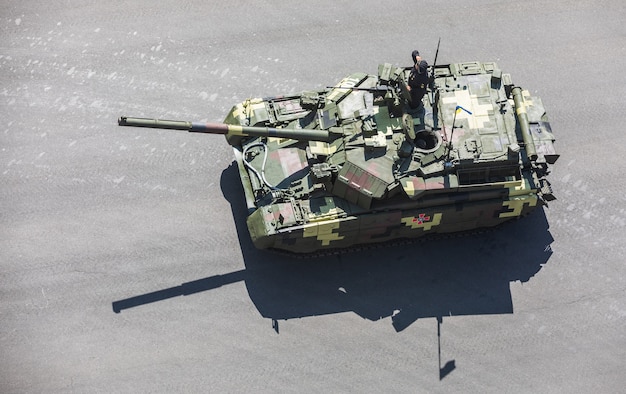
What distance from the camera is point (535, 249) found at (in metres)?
24.6

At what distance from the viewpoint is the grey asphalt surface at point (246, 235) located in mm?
23000

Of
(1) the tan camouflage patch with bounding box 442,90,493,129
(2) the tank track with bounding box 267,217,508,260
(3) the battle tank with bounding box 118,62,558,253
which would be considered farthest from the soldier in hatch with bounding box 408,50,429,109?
(2) the tank track with bounding box 267,217,508,260

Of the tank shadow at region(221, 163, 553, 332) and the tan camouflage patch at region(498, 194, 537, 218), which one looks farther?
the tank shadow at region(221, 163, 553, 332)

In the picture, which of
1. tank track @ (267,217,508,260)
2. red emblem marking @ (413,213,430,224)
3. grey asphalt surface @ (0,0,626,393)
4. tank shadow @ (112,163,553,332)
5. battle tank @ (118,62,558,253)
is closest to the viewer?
battle tank @ (118,62,558,253)

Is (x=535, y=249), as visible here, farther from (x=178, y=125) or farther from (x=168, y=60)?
(x=168, y=60)

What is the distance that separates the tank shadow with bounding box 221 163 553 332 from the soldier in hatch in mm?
4298

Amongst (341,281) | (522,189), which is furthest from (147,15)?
(522,189)

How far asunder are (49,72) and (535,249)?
15812 millimetres

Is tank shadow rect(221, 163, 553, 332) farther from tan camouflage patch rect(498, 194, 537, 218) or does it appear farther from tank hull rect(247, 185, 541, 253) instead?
tan camouflage patch rect(498, 194, 537, 218)

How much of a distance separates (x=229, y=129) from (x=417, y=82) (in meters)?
5.00

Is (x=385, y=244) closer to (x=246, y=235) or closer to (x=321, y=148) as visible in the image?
(x=321, y=148)

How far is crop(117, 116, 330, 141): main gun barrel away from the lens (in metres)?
21.2

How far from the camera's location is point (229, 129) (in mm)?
21922

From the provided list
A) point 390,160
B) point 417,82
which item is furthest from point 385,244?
point 417,82
